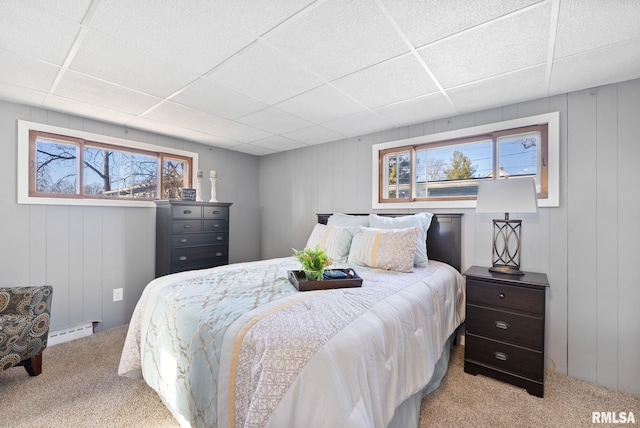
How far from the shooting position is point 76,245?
285 cm

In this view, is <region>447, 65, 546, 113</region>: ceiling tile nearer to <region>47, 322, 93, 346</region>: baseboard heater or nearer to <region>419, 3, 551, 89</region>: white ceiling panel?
<region>419, 3, 551, 89</region>: white ceiling panel

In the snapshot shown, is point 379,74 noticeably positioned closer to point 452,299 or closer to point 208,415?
point 452,299

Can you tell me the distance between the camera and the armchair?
6.07 feet

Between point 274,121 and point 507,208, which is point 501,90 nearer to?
point 507,208

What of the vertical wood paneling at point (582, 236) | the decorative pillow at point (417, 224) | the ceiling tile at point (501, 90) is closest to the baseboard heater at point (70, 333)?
the decorative pillow at point (417, 224)

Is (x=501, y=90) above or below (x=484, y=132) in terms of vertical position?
above

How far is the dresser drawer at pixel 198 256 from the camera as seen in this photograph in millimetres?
3120

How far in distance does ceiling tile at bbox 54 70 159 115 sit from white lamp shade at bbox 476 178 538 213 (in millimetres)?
2940

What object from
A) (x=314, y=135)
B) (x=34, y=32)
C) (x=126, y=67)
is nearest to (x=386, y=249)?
(x=314, y=135)

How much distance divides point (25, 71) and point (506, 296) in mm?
3830

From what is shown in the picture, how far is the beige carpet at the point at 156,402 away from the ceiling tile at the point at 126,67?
2230 millimetres

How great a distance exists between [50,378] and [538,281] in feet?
12.1

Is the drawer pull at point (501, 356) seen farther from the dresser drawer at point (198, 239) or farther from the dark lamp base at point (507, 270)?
the dresser drawer at point (198, 239)

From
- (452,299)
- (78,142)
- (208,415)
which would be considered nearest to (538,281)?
(452,299)
